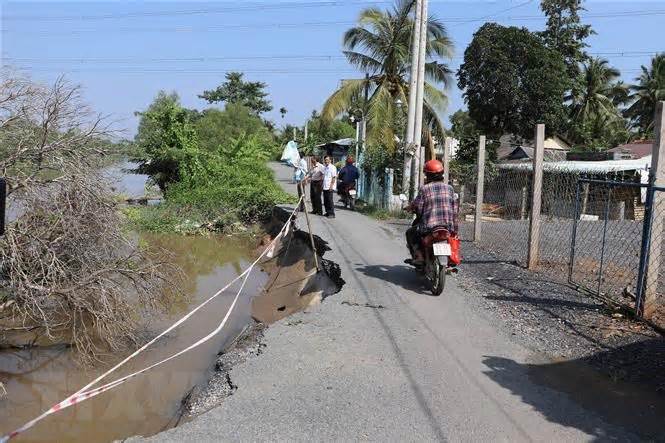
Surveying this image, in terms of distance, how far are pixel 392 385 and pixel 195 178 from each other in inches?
691

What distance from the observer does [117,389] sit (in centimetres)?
654

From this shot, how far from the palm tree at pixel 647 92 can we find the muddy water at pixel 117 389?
43574 millimetres

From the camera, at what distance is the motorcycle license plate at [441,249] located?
8.03 metres

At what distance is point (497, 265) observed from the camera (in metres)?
10.4

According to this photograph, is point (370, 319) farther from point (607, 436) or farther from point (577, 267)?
point (577, 267)

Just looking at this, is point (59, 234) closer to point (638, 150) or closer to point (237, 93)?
point (638, 150)

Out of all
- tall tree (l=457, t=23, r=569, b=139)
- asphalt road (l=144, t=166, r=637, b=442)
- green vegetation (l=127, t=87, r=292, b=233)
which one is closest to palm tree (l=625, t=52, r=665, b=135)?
tall tree (l=457, t=23, r=569, b=139)

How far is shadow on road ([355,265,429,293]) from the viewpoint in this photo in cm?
893

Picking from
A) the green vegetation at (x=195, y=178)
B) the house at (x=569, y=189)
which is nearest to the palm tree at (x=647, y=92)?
the house at (x=569, y=189)

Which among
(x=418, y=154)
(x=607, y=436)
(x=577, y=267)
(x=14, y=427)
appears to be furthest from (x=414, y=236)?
(x=418, y=154)

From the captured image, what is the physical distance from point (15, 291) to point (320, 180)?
10645 millimetres

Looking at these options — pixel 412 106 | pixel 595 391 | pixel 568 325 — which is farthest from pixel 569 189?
pixel 595 391

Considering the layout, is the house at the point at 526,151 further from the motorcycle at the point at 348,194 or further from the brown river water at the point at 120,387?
the brown river water at the point at 120,387

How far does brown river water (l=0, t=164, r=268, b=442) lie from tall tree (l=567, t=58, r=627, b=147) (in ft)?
118
